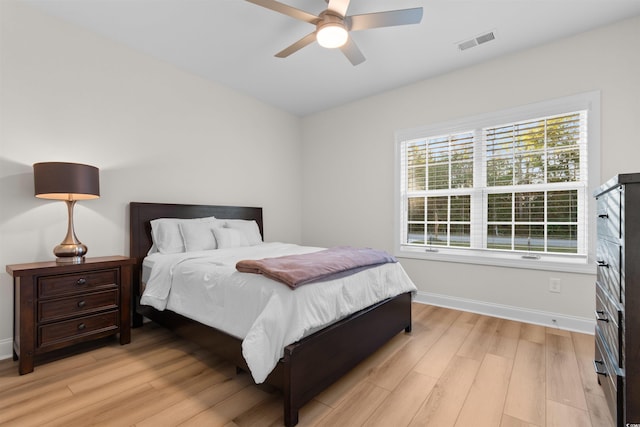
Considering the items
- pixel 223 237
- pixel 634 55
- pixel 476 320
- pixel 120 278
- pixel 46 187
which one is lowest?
pixel 476 320

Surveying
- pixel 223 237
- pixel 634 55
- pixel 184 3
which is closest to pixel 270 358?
pixel 223 237

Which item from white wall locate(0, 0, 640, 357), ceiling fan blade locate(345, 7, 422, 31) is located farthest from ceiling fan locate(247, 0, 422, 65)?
white wall locate(0, 0, 640, 357)

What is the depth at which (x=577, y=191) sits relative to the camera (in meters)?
2.75

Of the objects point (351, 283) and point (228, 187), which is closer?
point (351, 283)

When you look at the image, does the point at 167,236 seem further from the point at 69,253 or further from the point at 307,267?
the point at 307,267

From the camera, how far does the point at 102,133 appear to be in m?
2.74

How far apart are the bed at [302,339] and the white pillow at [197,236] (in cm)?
28

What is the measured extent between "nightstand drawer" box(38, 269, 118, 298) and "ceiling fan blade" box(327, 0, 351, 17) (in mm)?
2630

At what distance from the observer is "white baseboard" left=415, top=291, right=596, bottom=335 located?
105 inches

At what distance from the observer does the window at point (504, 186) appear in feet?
9.04

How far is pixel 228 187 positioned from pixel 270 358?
278 centimetres

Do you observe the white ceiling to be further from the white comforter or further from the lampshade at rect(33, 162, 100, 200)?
the white comforter

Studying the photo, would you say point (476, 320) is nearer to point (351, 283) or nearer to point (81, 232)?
point (351, 283)

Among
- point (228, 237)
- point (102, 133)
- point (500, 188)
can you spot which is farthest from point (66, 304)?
point (500, 188)
